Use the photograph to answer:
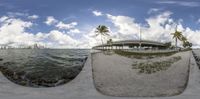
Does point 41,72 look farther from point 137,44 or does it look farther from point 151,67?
point 137,44

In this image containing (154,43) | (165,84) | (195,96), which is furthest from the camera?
(154,43)

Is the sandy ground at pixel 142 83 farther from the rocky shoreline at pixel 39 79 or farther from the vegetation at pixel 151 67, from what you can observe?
the rocky shoreline at pixel 39 79

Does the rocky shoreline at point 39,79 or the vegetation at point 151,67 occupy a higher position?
the vegetation at point 151,67

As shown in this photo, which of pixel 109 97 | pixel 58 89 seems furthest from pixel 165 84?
pixel 58 89

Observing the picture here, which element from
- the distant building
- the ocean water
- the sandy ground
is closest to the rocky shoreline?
the ocean water

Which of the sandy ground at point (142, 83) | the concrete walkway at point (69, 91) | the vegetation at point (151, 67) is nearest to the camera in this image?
the concrete walkway at point (69, 91)

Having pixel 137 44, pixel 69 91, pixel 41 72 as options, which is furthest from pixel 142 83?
pixel 137 44

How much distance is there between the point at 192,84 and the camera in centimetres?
2159

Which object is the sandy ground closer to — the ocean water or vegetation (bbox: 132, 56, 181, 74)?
vegetation (bbox: 132, 56, 181, 74)

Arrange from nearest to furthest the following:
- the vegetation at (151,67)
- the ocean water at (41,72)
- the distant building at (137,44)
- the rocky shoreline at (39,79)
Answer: the rocky shoreline at (39,79)
the ocean water at (41,72)
the vegetation at (151,67)
the distant building at (137,44)

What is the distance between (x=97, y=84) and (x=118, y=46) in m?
125

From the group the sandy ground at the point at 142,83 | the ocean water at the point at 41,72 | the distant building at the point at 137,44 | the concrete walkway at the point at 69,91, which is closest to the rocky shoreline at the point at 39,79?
the ocean water at the point at 41,72

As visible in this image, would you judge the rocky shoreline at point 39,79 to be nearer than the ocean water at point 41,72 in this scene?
Yes

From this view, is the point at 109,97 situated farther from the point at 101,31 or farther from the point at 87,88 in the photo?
the point at 101,31
